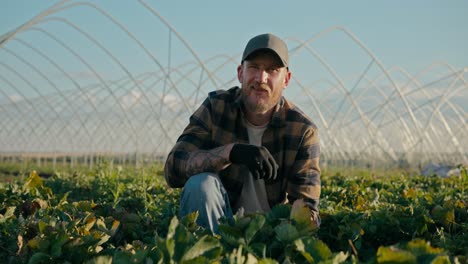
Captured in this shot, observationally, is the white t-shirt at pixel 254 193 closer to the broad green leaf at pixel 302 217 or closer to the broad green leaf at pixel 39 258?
the broad green leaf at pixel 302 217

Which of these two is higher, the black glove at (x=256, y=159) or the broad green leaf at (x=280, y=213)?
→ the black glove at (x=256, y=159)

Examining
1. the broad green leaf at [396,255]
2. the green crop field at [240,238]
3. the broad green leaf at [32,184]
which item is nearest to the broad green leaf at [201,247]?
the green crop field at [240,238]

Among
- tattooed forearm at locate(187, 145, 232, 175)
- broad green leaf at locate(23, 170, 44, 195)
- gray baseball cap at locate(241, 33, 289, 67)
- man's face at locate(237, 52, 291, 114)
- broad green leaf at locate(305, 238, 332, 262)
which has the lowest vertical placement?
broad green leaf at locate(305, 238, 332, 262)

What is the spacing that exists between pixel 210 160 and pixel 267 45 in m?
0.69

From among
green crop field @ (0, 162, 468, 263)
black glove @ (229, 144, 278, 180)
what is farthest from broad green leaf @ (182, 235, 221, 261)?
black glove @ (229, 144, 278, 180)

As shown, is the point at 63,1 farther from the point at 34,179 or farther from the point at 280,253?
the point at 280,253

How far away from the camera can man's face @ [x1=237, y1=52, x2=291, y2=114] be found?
9.78 feet

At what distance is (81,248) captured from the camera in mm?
1832

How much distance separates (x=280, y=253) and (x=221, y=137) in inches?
56.4

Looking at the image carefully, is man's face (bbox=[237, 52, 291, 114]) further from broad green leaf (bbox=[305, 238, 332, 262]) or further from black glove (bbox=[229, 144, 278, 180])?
broad green leaf (bbox=[305, 238, 332, 262])

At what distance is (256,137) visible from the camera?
3.21m

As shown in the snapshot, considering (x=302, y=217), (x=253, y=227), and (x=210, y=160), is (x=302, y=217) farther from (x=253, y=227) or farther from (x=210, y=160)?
(x=210, y=160)

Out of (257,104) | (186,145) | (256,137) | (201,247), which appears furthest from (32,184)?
(201,247)

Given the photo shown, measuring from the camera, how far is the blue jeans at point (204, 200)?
254 cm
